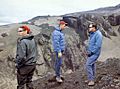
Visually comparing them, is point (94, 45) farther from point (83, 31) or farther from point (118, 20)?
point (118, 20)

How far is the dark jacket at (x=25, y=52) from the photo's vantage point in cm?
855

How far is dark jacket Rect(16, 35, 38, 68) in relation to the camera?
855 cm

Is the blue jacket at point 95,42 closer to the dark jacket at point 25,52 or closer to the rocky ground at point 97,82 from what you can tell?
the rocky ground at point 97,82

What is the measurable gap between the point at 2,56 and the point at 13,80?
5756 mm

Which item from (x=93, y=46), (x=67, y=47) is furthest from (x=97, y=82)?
(x=67, y=47)

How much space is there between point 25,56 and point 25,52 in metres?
0.11

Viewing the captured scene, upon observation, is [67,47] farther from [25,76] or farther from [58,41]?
[25,76]

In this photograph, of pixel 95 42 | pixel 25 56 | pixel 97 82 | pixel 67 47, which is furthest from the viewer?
pixel 67 47

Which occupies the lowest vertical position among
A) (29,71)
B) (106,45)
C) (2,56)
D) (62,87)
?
(106,45)

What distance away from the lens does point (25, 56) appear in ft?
28.2

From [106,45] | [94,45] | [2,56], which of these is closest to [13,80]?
[2,56]

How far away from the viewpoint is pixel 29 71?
8844 mm

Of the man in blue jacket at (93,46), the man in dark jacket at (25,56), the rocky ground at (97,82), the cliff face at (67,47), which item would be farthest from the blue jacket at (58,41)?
the man in dark jacket at (25,56)

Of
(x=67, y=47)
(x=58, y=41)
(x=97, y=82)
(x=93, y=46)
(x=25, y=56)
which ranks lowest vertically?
(x=67, y=47)
